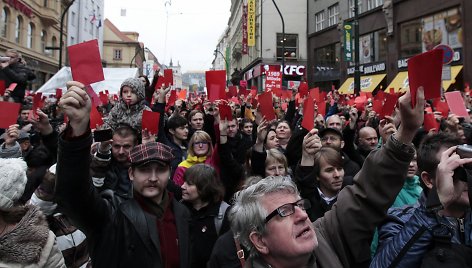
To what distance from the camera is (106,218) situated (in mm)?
2318

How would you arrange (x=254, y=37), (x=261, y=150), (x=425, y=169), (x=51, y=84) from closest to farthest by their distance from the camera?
(x=425, y=169) → (x=261, y=150) → (x=51, y=84) → (x=254, y=37)

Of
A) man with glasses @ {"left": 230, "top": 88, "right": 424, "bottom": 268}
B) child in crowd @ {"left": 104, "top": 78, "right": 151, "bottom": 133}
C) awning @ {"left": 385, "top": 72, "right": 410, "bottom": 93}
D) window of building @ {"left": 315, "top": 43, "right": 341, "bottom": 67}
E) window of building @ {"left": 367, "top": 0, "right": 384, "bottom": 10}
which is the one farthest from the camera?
window of building @ {"left": 315, "top": 43, "right": 341, "bottom": 67}

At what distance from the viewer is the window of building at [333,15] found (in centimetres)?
3070

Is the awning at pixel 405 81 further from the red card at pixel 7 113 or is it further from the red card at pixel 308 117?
the red card at pixel 7 113

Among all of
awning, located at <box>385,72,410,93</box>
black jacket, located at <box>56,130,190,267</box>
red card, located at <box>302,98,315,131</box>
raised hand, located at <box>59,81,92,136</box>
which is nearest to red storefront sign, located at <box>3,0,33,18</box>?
awning, located at <box>385,72,410,93</box>

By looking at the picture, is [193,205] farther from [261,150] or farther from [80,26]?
[80,26]

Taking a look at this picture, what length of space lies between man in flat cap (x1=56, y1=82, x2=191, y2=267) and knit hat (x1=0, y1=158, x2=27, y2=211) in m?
0.21

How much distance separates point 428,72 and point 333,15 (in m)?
31.4

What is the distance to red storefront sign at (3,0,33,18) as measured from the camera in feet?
90.6

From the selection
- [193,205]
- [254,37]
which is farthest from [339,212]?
[254,37]

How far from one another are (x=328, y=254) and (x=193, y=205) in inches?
60.8

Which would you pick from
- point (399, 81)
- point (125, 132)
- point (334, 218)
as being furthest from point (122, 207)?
point (399, 81)

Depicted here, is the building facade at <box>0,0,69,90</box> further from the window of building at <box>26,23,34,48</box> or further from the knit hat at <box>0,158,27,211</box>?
the knit hat at <box>0,158,27,211</box>

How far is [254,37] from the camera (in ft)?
134
